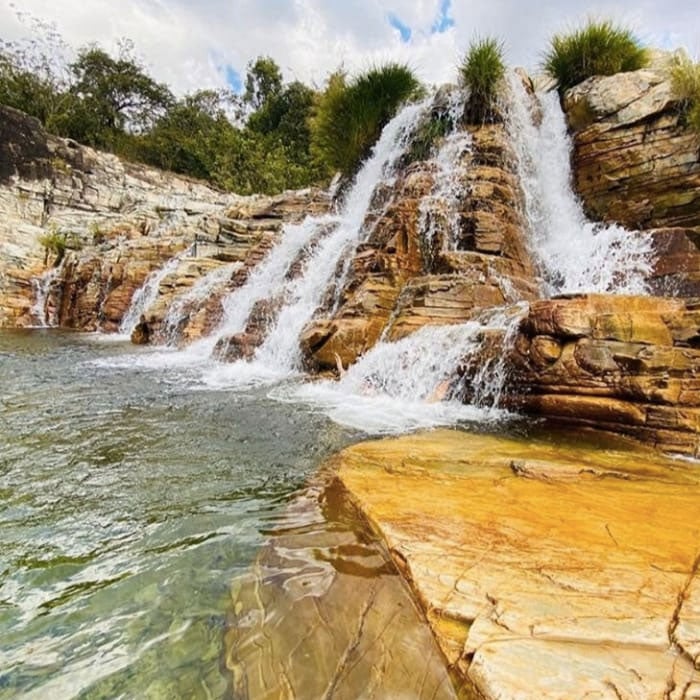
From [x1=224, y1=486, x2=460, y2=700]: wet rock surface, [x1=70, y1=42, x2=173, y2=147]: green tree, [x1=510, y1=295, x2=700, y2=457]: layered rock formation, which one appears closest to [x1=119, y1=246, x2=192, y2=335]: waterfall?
[x1=510, y1=295, x2=700, y2=457]: layered rock formation

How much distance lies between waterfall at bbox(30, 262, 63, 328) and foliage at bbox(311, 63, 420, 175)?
10682mm

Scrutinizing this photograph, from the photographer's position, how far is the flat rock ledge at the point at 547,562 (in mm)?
1095

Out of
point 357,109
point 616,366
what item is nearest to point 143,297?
point 357,109

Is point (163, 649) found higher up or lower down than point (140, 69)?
lower down

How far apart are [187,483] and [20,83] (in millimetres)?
30480

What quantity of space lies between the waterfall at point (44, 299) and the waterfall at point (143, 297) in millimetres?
4141

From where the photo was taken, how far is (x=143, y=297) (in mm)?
13078

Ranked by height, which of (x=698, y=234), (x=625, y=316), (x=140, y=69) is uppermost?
(x=140, y=69)

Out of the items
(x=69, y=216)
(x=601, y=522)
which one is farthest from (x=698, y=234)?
(x=69, y=216)

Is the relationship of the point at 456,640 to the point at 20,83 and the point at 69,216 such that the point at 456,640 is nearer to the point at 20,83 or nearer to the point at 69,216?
the point at 69,216

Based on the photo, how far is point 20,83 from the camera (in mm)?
23859

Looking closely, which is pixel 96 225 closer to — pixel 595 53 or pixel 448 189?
pixel 448 189

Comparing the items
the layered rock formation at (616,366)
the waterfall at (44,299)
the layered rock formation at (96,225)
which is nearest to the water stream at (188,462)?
the layered rock formation at (616,366)

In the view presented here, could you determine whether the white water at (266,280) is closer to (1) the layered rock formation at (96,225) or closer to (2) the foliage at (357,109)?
(1) the layered rock formation at (96,225)
